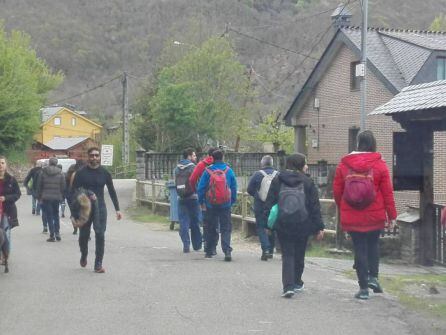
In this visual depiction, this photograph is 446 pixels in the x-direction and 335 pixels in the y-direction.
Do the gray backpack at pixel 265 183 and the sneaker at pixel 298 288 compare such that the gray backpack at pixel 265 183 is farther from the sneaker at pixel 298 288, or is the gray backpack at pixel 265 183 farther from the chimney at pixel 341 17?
the chimney at pixel 341 17

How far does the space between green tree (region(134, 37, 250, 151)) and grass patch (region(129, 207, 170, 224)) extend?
12772 millimetres

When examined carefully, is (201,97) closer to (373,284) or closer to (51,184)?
(51,184)

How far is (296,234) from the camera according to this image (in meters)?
9.32

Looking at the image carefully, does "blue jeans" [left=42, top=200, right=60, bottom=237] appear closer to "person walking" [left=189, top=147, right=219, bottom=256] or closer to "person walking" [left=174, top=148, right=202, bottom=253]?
"person walking" [left=174, top=148, right=202, bottom=253]

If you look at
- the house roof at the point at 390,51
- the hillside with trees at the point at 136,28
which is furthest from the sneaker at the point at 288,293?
the hillside with trees at the point at 136,28

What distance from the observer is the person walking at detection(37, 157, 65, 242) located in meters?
16.3

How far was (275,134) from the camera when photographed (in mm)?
43688

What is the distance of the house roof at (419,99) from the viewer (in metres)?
11.0

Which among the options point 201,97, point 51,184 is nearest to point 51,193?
point 51,184

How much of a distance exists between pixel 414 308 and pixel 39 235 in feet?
36.5

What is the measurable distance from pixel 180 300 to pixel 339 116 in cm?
2342

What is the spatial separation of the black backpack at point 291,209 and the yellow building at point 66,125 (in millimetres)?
77373

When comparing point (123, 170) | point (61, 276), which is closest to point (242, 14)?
point (123, 170)

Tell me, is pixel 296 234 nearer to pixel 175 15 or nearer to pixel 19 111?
pixel 19 111
